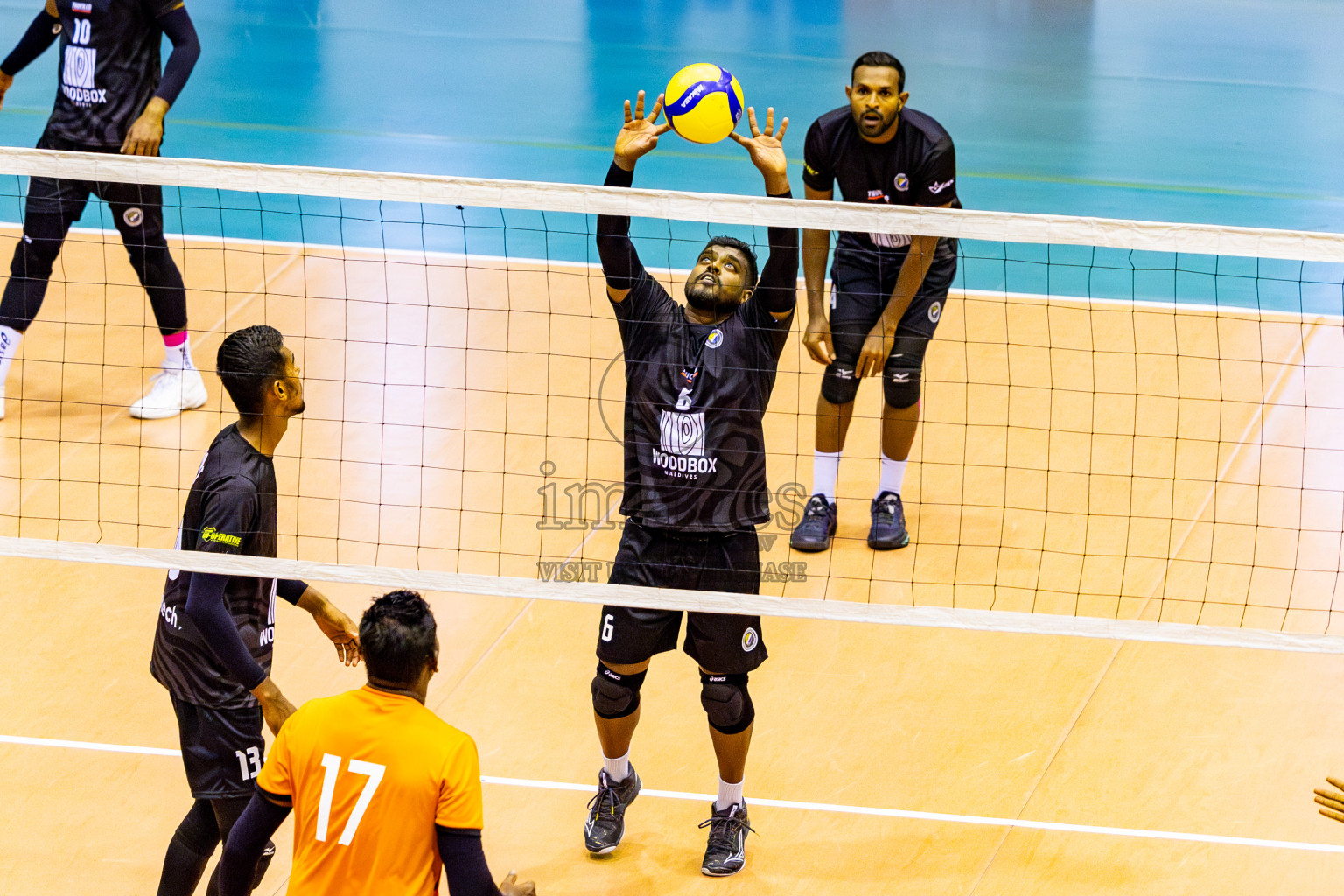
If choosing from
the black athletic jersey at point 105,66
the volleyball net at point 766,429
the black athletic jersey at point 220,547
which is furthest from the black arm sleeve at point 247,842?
Result: the black athletic jersey at point 105,66

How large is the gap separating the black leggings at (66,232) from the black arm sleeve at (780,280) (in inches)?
145

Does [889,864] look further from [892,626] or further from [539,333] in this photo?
[539,333]

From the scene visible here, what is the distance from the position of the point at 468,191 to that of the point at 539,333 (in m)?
4.26

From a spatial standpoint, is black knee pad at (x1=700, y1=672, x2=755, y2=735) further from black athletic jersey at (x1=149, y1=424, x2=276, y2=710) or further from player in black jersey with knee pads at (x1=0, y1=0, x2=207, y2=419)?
player in black jersey with knee pads at (x1=0, y1=0, x2=207, y2=419)

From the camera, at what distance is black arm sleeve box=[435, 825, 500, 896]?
321 cm

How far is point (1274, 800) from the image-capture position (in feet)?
16.8

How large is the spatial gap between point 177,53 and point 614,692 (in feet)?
14.0

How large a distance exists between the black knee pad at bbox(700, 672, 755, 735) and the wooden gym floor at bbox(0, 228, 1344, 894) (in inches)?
20.1

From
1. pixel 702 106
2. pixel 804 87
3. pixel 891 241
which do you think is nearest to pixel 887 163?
pixel 891 241

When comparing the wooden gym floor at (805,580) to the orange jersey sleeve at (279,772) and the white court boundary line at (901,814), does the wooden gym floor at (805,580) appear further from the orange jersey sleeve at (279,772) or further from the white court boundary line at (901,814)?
the orange jersey sleeve at (279,772)

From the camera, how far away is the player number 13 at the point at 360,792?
3.20 m

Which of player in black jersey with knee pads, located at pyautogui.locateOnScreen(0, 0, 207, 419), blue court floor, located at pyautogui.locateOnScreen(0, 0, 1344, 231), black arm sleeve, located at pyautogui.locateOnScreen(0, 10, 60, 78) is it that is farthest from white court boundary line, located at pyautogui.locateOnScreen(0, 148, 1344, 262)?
blue court floor, located at pyautogui.locateOnScreen(0, 0, 1344, 231)

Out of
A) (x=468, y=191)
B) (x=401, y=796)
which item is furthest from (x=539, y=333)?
(x=401, y=796)

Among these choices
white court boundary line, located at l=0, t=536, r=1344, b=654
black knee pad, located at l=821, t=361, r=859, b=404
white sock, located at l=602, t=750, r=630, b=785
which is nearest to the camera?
white court boundary line, located at l=0, t=536, r=1344, b=654
